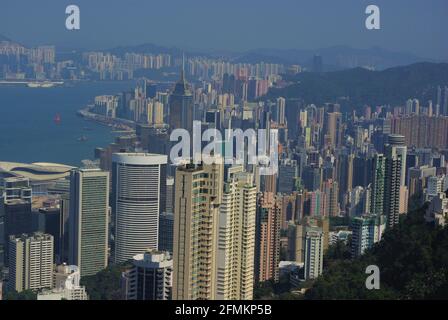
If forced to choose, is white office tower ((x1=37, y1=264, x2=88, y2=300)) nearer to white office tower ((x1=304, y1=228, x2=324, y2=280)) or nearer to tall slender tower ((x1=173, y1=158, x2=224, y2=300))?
tall slender tower ((x1=173, y1=158, x2=224, y2=300))

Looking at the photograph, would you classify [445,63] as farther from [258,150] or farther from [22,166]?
[22,166]

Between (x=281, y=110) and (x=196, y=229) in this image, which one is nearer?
(x=196, y=229)

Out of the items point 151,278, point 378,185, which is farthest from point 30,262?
point 378,185

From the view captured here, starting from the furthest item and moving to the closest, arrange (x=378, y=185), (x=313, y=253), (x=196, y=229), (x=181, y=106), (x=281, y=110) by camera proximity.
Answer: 1. (x=281, y=110)
2. (x=181, y=106)
3. (x=378, y=185)
4. (x=313, y=253)
5. (x=196, y=229)

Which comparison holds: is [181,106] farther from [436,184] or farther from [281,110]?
[436,184]

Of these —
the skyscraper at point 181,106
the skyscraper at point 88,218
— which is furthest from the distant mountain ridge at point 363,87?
the skyscraper at point 88,218
